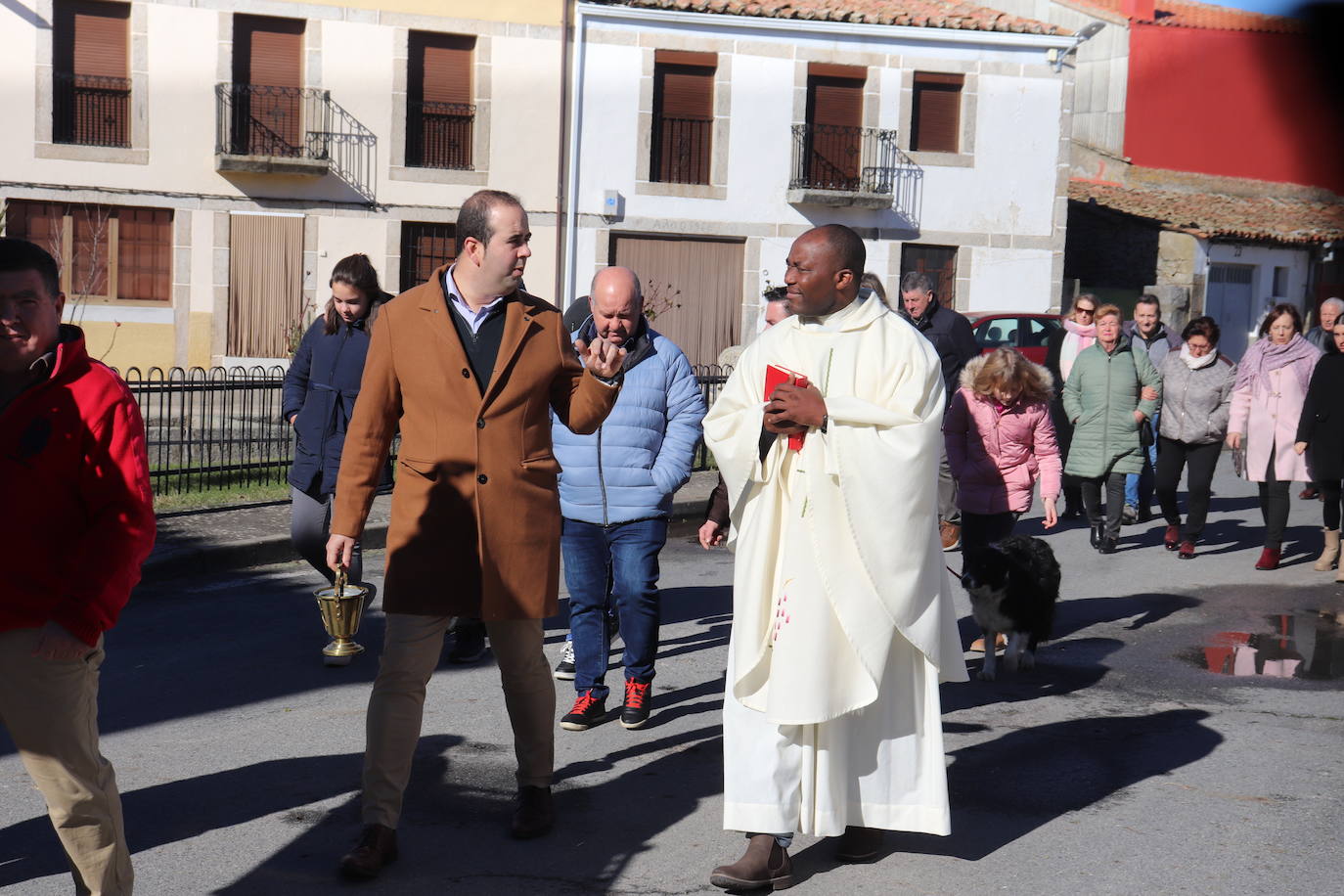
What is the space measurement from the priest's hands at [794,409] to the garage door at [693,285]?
65.0 ft

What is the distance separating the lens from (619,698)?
254 inches

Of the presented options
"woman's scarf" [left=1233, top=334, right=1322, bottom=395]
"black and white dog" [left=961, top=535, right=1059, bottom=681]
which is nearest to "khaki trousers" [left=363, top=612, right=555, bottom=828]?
"black and white dog" [left=961, top=535, right=1059, bottom=681]

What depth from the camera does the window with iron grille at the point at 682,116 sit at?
24141 millimetres

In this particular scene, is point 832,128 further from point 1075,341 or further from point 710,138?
point 1075,341

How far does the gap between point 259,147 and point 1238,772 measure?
20.2 m

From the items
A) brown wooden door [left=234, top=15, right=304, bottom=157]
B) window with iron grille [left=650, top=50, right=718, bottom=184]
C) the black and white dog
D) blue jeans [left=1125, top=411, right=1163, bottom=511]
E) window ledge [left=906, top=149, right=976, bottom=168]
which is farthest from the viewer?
window ledge [left=906, top=149, right=976, bottom=168]

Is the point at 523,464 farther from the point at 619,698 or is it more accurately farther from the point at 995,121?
the point at 995,121

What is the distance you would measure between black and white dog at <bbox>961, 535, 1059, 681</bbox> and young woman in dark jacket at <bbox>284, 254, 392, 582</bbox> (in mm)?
3076

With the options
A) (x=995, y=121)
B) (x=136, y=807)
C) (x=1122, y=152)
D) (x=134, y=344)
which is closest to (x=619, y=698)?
(x=136, y=807)

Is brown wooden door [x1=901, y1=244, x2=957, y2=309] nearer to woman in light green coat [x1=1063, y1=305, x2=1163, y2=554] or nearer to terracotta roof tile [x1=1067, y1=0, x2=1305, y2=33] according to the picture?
terracotta roof tile [x1=1067, y1=0, x2=1305, y2=33]

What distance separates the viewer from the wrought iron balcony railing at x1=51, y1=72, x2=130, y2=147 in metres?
22.2

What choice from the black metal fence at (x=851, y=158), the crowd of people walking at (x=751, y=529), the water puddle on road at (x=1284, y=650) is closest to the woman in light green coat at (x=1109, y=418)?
the water puddle on road at (x=1284, y=650)

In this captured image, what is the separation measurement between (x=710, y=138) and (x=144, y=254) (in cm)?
943

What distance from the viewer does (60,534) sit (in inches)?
134
